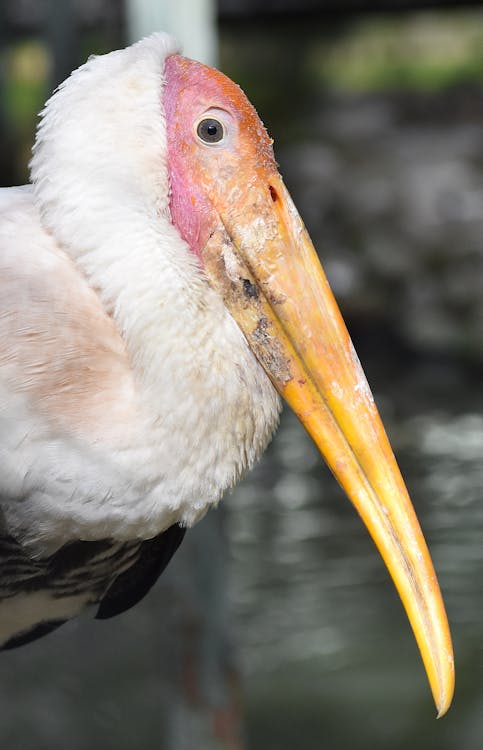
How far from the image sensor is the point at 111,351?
200 centimetres

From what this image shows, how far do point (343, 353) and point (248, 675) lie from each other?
3.46 metres

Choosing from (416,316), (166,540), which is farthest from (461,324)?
(166,540)

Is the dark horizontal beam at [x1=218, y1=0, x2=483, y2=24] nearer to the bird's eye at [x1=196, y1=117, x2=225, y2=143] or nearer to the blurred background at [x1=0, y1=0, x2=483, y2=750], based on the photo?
the blurred background at [x1=0, y1=0, x2=483, y2=750]

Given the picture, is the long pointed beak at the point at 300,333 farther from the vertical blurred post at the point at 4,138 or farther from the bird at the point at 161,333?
the vertical blurred post at the point at 4,138

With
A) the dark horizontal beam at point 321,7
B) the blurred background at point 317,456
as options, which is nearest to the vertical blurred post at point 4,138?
the blurred background at point 317,456

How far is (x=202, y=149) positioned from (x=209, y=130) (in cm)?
3

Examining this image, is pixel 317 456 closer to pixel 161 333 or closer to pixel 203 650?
pixel 203 650

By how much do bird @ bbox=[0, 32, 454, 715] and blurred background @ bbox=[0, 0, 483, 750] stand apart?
142 cm

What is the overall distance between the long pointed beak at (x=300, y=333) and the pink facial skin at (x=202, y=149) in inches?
1.4

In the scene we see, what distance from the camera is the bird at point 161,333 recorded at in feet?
6.38

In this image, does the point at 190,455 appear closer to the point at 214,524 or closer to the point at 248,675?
the point at 214,524

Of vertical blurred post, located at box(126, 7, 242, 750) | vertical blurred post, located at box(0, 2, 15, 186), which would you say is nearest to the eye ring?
vertical blurred post, located at box(126, 7, 242, 750)

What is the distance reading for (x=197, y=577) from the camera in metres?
3.83

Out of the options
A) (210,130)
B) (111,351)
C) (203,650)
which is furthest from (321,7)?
(111,351)
